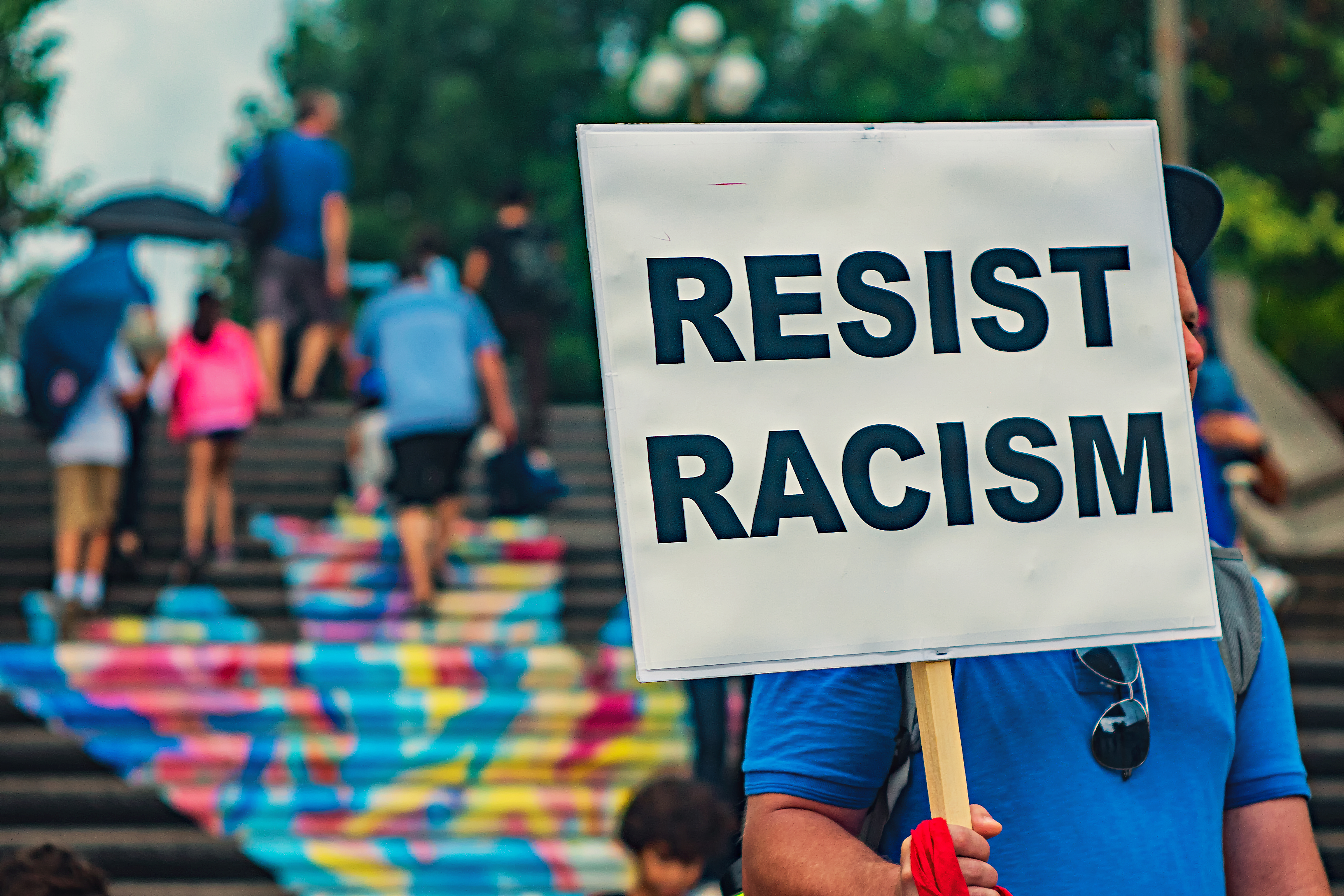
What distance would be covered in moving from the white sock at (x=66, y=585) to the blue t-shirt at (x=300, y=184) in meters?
2.67

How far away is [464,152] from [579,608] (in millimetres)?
28595

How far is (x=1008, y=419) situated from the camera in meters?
1.77

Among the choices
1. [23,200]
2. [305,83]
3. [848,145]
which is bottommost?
[848,145]

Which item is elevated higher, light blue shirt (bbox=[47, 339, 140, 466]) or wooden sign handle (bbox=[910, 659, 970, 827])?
light blue shirt (bbox=[47, 339, 140, 466])

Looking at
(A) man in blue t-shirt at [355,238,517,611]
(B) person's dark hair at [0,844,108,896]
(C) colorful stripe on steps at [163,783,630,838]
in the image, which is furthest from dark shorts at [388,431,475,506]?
(B) person's dark hair at [0,844,108,896]

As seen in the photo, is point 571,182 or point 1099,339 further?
point 571,182

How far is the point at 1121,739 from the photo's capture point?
5.57 ft

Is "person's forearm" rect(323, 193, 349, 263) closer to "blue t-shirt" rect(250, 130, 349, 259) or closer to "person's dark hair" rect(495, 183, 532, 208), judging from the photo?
"blue t-shirt" rect(250, 130, 349, 259)

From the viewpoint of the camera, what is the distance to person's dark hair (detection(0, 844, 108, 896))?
307cm

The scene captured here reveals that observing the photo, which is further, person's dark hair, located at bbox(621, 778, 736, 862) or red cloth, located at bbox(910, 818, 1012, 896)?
person's dark hair, located at bbox(621, 778, 736, 862)

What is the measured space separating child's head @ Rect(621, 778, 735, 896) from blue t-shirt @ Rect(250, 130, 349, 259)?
6.16m

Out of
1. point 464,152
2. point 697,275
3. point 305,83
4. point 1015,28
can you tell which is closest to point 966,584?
point 697,275

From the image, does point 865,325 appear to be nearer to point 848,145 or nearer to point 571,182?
point 848,145

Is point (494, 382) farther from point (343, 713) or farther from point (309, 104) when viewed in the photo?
point (309, 104)
